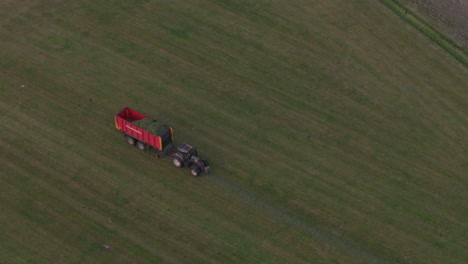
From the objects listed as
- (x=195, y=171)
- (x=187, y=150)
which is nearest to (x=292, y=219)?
(x=195, y=171)

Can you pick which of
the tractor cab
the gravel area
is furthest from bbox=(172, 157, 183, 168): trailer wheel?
the gravel area

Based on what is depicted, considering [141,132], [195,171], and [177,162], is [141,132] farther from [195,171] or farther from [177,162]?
[195,171]

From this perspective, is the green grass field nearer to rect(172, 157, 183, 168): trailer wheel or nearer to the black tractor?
rect(172, 157, 183, 168): trailer wheel

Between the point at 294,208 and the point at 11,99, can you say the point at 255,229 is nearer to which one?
the point at 294,208

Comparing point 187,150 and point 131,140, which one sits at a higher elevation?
point 187,150

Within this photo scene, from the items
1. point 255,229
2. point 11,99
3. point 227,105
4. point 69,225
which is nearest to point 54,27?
point 11,99
